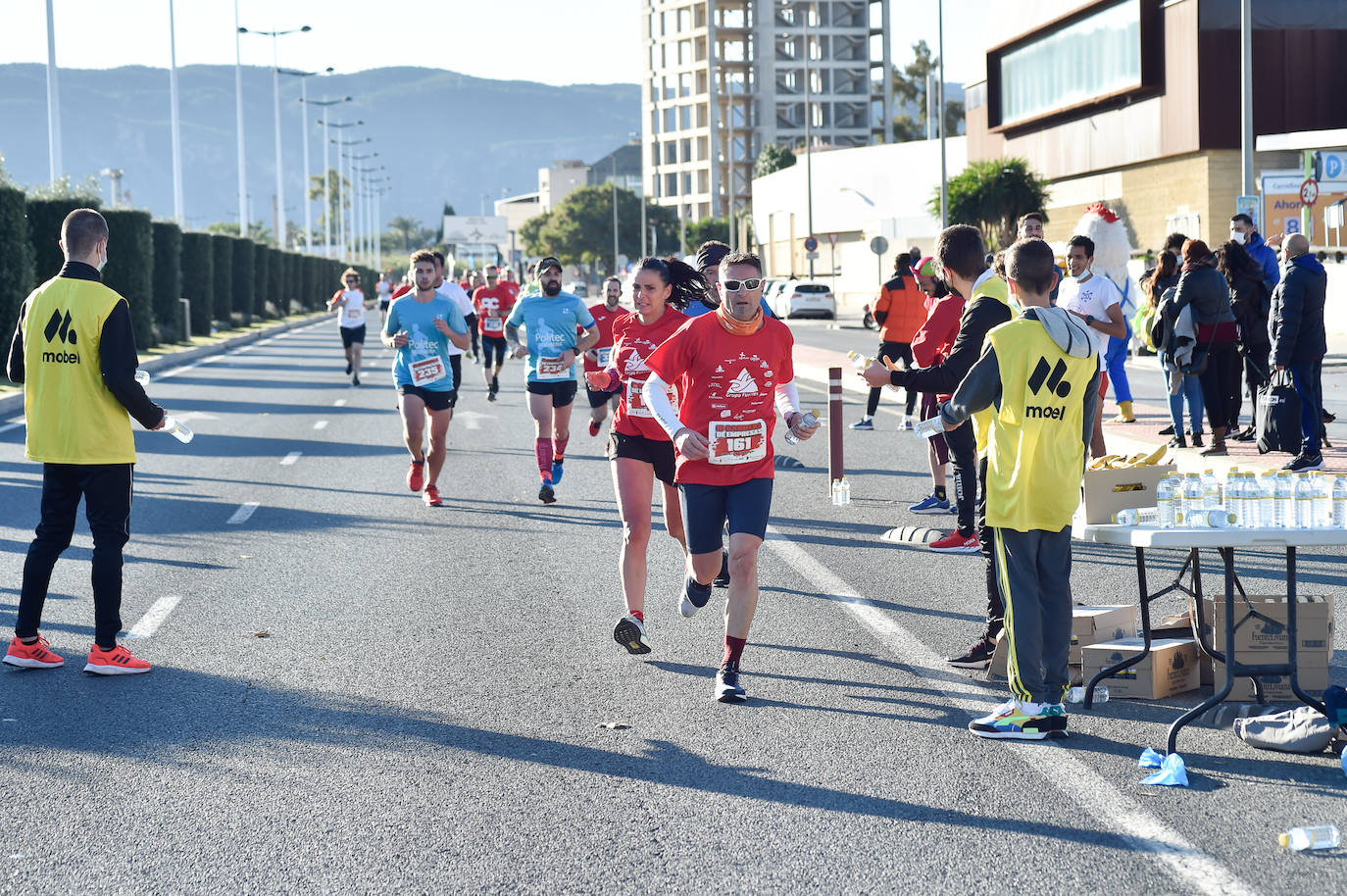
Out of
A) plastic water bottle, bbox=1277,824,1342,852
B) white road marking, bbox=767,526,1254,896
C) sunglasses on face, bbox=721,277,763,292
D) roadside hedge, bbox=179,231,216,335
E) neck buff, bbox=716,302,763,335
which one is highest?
roadside hedge, bbox=179,231,216,335

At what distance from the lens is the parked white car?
2463 inches

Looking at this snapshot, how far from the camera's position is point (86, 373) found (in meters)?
7.34

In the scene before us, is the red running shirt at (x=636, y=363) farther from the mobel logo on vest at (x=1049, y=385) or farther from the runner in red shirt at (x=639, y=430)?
the mobel logo on vest at (x=1049, y=385)

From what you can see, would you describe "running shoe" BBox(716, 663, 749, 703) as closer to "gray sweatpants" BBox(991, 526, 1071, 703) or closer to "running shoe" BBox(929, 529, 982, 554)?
"gray sweatpants" BBox(991, 526, 1071, 703)

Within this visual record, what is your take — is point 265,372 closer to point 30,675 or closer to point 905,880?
point 30,675

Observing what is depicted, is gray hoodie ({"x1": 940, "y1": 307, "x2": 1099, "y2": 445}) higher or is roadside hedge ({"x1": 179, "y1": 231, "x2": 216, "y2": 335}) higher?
roadside hedge ({"x1": 179, "y1": 231, "x2": 216, "y2": 335})

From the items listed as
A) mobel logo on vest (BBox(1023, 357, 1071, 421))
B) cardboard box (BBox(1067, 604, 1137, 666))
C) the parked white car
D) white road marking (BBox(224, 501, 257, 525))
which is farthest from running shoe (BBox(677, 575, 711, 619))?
the parked white car

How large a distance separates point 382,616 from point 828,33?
147782 millimetres

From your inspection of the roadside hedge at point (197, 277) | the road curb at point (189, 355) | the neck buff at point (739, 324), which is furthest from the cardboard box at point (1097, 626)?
the roadside hedge at point (197, 277)

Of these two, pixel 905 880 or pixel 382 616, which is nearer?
pixel 905 880

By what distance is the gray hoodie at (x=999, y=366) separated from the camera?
601 cm

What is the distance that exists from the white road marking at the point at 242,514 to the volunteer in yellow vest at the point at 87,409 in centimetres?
497

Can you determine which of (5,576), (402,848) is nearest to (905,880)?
(402,848)

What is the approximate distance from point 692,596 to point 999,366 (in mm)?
2101
